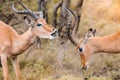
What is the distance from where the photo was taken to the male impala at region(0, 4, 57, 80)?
8.34 m

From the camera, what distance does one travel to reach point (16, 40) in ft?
28.6

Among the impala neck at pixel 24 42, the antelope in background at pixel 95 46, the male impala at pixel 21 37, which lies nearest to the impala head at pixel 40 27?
the male impala at pixel 21 37

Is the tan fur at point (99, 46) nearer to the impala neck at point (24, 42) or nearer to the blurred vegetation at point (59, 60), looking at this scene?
the blurred vegetation at point (59, 60)

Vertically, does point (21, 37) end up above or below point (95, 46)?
above

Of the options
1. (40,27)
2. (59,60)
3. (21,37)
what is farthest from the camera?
(59,60)

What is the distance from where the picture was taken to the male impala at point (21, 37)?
27.4 ft

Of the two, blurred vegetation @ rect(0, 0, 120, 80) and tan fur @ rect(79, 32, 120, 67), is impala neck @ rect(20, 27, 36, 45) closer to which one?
tan fur @ rect(79, 32, 120, 67)

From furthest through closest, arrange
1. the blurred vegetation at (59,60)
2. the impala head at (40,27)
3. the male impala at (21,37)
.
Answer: the blurred vegetation at (59,60) < the male impala at (21,37) < the impala head at (40,27)

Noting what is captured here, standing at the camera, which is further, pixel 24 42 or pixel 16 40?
pixel 16 40

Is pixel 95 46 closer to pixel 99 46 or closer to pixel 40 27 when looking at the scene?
pixel 99 46

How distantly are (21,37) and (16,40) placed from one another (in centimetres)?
12

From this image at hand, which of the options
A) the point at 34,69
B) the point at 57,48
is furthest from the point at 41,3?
the point at 34,69

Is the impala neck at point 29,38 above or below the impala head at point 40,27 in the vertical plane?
below

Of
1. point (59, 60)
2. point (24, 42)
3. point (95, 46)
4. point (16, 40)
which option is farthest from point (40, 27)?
point (59, 60)
